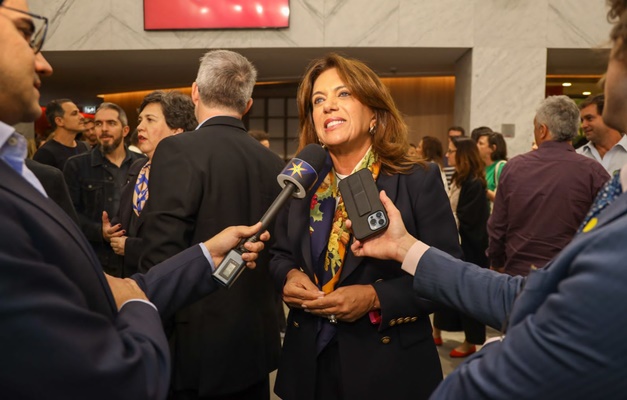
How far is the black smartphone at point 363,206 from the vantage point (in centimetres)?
158

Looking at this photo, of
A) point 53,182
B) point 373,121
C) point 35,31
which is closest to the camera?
point 35,31

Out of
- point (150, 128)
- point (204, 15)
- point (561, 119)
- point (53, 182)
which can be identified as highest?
point (204, 15)

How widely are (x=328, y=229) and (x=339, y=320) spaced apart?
31 centimetres

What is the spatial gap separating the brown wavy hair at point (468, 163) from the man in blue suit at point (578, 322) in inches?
140

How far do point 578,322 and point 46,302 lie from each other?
768 millimetres

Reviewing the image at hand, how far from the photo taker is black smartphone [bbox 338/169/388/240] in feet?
5.18

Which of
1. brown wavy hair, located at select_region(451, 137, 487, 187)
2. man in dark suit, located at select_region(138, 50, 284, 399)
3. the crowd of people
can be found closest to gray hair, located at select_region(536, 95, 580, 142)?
the crowd of people

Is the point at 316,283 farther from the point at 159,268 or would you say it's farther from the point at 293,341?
the point at 159,268

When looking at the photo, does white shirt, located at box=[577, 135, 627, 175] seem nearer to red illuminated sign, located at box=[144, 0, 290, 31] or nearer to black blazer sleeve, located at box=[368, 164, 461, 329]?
black blazer sleeve, located at box=[368, 164, 461, 329]

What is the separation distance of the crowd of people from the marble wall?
4.58 meters

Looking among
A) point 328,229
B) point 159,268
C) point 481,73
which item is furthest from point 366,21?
point 159,268

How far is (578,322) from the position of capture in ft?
2.74

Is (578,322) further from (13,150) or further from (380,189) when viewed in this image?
(380,189)

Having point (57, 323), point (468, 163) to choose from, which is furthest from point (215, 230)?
point (468, 163)
